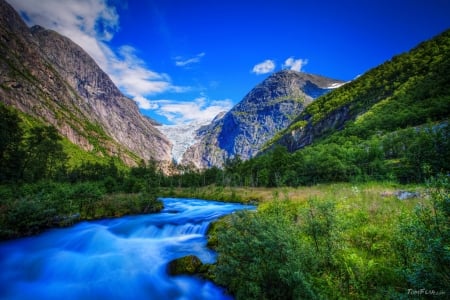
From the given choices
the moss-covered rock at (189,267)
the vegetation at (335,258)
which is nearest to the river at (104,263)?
the moss-covered rock at (189,267)

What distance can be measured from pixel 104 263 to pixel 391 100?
Answer: 136 meters

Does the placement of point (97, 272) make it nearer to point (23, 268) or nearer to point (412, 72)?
point (23, 268)

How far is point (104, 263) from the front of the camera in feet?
61.5

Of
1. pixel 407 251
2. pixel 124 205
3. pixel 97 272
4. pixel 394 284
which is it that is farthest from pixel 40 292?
pixel 124 205

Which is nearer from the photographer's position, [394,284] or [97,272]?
[394,284]

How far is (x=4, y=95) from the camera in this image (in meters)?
188

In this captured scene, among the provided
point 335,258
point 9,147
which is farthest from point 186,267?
point 9,147

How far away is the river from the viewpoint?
1406 cm

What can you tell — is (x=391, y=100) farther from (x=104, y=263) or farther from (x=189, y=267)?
(x=104, y=263)

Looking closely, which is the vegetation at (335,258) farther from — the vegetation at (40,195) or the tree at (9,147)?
the tree at (9,147)

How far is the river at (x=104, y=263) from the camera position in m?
14.1

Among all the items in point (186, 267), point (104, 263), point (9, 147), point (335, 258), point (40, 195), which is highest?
point (9, 147)

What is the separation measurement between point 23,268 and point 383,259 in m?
A: 24.9

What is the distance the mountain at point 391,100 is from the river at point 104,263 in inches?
2956
